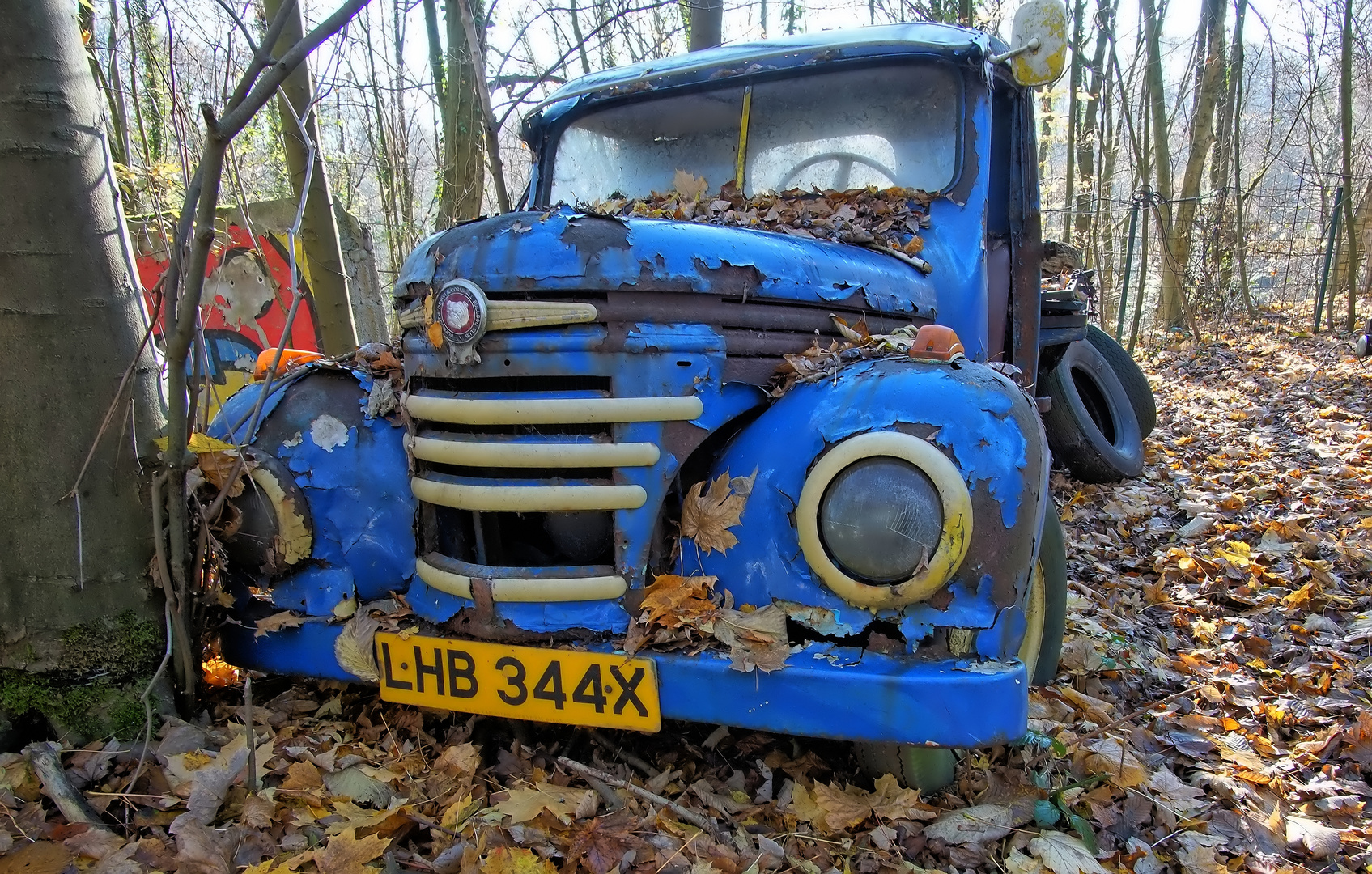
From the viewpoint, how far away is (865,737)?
1.88 metres

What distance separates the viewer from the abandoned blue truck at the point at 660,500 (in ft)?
6.19

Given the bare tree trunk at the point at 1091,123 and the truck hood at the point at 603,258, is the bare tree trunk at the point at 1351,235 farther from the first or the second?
the truck hood at the point at 603,258

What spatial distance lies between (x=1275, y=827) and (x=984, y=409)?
1341mm

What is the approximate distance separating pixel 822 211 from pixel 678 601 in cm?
173

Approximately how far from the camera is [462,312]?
82.0 inches

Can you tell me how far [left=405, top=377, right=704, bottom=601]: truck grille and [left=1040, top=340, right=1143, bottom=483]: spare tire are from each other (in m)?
3.63

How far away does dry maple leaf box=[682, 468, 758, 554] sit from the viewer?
2.07 meters

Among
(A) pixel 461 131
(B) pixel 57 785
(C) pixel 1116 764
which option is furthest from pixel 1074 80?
(B) pixel 57 785

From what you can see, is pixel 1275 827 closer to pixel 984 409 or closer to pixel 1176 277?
pixel 984 409

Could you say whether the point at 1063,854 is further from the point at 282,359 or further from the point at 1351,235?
the point at 1351,235

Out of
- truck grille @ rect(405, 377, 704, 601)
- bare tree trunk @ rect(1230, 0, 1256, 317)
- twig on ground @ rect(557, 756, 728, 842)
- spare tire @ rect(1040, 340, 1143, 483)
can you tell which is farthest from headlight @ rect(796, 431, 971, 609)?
bare tree trunk @ rect(1230, 0, 1256, 317)

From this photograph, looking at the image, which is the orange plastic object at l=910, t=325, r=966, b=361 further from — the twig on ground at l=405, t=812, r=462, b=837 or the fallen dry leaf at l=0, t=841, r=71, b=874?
the fallen dry leaf at l=0, t=841, r=71, b=874

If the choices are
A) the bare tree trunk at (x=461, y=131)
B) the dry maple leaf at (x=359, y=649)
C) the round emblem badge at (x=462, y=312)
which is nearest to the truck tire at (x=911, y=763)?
the dry maple leaf at (x=359, y=649)

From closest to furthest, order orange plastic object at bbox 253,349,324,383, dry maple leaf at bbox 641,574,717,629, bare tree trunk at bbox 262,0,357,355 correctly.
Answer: dry maple leaf at bbox 641,574,717,629 < orange plastic object at bbox 253,349,324,383 < bare tree trunk at bbox 262,0,357,355
